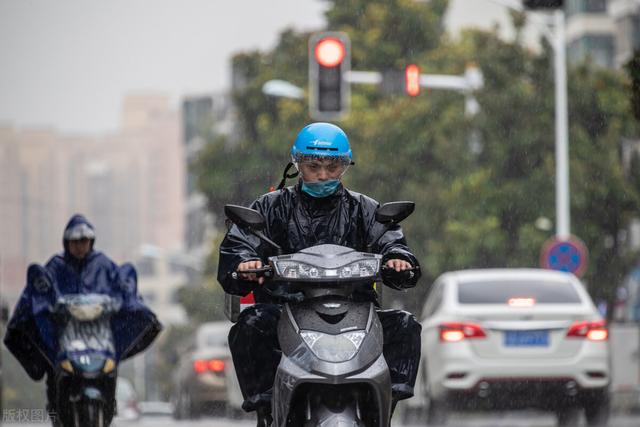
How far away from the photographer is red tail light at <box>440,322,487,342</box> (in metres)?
17.1

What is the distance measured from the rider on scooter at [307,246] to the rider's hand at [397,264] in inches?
0.8

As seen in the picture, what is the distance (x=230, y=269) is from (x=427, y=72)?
4393 cm

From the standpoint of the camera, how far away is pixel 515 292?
1742 centimetres

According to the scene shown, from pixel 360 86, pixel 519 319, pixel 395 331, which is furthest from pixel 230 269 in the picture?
pixel 360 86

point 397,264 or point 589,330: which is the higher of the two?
point 397,264

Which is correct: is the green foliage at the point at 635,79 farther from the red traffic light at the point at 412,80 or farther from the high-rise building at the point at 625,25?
the high-rise building at the point at 625,25

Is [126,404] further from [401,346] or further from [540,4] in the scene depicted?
[401,346]

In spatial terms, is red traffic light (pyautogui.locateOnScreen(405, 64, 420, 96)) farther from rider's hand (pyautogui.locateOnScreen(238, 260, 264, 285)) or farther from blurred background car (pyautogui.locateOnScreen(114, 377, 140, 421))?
rider's hand (pyautogui.locateOnScreen(238, 260, 264, 285))

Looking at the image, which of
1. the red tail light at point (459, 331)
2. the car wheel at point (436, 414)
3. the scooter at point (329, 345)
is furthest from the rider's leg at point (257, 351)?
the car wheel at point (436, 414)

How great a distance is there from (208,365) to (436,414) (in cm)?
702

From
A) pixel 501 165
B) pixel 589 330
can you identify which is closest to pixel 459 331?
pixel 589 330

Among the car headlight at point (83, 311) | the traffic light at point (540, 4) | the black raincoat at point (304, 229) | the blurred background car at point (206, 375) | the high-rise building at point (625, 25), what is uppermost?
the high-rise building at point (625, 25)

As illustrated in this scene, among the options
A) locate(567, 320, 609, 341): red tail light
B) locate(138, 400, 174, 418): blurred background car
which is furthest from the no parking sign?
locate(567, 320, 609, 341): red tail light

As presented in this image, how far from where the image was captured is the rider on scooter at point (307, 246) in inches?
297
